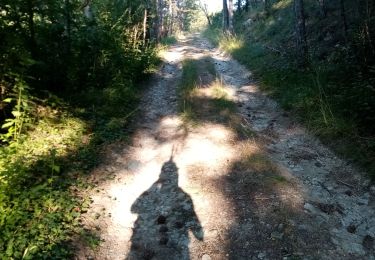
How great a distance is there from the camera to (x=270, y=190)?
16.8 feet

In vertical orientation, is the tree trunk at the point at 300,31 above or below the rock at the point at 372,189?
above

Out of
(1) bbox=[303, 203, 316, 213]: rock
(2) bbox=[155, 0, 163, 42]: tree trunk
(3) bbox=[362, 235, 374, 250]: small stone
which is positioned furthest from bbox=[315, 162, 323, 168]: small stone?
(2) bbox=[155, 0, 163, 42]: tree trunk

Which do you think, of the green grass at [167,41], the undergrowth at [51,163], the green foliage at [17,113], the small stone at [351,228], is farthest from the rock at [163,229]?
the green grass at [167,41]

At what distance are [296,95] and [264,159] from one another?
3214 mm

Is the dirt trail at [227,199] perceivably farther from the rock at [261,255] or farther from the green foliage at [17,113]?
the green foliage at [17,113]

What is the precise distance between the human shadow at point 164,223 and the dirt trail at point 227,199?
0.05 ft

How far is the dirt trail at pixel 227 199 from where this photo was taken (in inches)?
163

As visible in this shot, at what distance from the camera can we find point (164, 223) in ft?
15.2

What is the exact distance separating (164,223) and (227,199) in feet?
3.34

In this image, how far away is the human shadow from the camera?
13.6 ft

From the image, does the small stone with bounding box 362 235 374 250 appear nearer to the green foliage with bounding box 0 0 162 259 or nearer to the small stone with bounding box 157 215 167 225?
the small stone with bounding box 157 215 167 225

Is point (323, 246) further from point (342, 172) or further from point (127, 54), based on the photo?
point (127, 54)

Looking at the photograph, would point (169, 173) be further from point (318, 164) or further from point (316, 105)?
point (316, 105)

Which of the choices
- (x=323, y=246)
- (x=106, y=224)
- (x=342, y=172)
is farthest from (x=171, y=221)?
(x=342, y=172)
